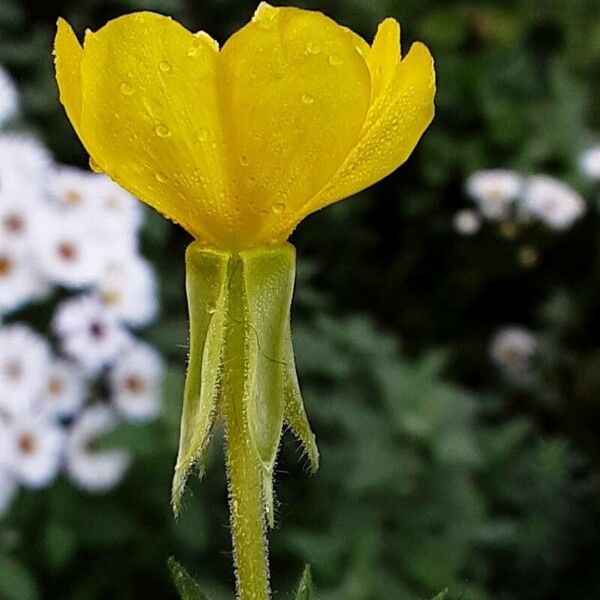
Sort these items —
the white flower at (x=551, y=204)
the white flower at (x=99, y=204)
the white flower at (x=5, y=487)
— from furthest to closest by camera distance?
the white flower at (x=551, y=204)
the white flower at (x=99, y=204)
the white flower at (x=5, y=487)

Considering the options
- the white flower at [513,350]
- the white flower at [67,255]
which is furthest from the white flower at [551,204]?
the white flower at [67,255]

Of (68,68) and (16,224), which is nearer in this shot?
(68,68)

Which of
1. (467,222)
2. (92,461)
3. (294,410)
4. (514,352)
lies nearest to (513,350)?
(514,352)

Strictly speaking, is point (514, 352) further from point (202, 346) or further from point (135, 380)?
point (202, 346)

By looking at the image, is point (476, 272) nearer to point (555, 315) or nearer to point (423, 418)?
point (555, 315)

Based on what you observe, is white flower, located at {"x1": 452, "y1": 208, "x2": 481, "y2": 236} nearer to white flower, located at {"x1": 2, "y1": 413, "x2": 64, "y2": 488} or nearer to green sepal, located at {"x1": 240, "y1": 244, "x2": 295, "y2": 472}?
white flower, located at {"x1": 2, "y1": 413, "x2": 64, "y2": 488}

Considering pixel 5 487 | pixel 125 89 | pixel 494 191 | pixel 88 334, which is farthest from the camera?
pixel 494 191

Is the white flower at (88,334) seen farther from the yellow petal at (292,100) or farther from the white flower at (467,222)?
the yellow petal at (292,100)

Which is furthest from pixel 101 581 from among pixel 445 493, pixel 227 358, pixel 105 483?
pixel 227 358
